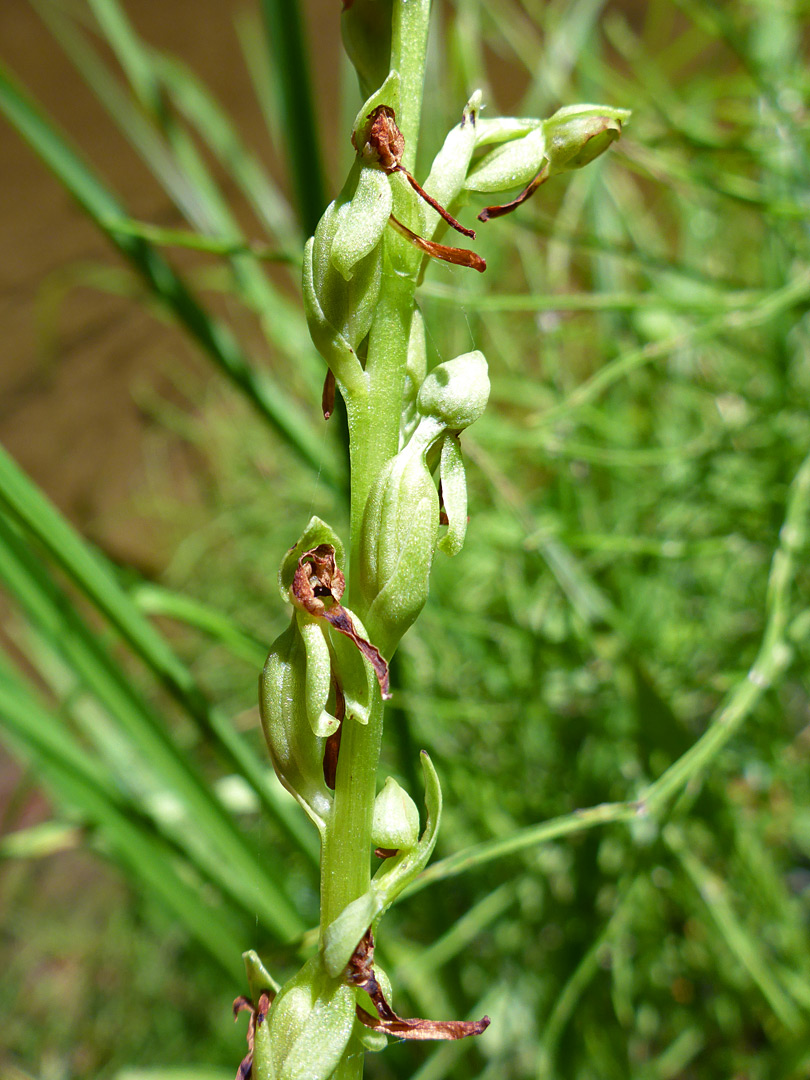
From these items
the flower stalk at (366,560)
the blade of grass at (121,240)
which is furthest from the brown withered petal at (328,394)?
the blade of grass at (121,240)

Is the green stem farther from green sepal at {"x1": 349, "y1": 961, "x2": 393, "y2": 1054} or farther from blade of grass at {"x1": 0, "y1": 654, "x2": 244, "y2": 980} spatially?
blade of grass at {"x1": 0, "y1": 654, "x2": 244, "y2": 980}

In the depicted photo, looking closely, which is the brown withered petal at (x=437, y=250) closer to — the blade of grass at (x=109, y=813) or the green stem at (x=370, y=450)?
the green stem at (x=370, y=450)

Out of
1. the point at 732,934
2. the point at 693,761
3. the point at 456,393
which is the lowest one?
the point at 732,934

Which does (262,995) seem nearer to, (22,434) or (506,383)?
(506,383)

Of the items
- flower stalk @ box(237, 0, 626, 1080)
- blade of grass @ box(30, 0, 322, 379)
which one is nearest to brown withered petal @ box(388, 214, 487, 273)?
flower stalk @ box(237, 0, 626, 1080)

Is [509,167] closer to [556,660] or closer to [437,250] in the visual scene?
[437,250]

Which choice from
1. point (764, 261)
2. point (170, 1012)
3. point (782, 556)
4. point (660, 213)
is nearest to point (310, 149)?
point (782, 556)

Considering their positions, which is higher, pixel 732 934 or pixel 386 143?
pixel 386 143

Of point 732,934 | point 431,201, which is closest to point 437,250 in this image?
point 431,201
